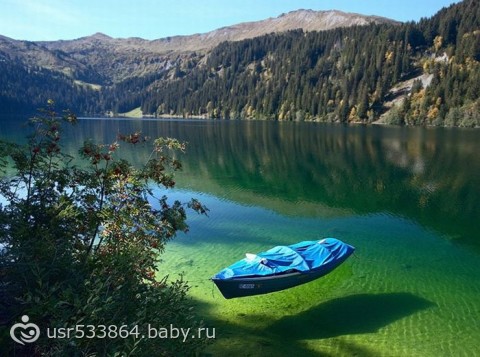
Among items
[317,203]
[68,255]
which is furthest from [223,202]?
[68,255]

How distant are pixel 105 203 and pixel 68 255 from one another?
159 inches

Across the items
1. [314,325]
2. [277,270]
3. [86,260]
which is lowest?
[314,325]

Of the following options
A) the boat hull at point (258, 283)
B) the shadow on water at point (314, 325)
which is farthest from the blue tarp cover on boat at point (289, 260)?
the shadow on water at point (314, 325)

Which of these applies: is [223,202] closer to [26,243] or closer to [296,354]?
[296,354]

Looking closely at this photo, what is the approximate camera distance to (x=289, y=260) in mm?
20984

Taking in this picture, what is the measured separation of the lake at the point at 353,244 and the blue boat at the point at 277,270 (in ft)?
3.44

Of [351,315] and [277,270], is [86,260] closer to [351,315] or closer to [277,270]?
[277,270]

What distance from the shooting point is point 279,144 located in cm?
9456

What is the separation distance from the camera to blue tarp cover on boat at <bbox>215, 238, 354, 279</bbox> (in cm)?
1956

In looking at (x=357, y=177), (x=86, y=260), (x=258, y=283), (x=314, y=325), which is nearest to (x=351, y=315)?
(x=314, y=325)

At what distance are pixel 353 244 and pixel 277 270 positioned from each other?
11.5 metres

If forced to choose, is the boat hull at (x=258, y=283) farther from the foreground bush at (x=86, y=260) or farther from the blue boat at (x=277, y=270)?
the foreground bush at (x=86, y=260)

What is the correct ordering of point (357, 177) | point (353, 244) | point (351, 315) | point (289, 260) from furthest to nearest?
point (357, 177) → point (353, 244) → point (289, 260) → point (351, 315)

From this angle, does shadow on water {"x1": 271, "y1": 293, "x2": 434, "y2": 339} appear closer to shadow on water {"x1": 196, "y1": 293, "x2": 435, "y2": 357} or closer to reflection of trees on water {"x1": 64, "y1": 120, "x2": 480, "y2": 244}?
shadow on water {"x1": 196, "y1": 293, "x2": 435, "y2": 357}
